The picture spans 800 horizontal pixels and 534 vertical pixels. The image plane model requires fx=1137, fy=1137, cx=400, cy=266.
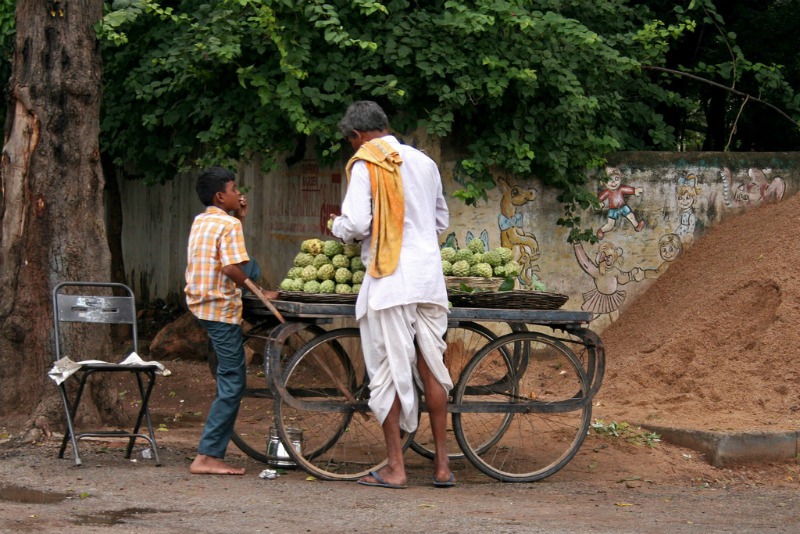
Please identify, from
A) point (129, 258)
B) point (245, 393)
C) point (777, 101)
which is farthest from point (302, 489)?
point (129, 258)

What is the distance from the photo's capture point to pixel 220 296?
6.22m

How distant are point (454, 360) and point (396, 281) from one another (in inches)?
143

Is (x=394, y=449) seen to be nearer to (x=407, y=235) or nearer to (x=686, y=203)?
(x=407, y=235)

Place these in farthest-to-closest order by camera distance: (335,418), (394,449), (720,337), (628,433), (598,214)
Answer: (598,214), (720,337), (628,433), (335,418), (394,449)

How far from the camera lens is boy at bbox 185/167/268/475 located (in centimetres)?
621

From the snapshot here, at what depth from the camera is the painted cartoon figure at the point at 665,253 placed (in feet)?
35.9

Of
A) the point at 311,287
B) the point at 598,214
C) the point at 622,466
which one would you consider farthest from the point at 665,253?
the point at 311,287

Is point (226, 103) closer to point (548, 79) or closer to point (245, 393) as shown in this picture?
point (548, 79)

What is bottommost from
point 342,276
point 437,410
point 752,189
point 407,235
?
point 437,410

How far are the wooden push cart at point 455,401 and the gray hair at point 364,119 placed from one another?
97 cm

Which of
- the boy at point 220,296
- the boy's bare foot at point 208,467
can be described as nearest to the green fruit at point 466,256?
the boy at point 220,296

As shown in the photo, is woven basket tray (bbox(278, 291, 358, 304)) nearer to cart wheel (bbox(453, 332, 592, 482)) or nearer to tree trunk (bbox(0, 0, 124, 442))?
cart wheel (bbox(453, 332, 592, 482))

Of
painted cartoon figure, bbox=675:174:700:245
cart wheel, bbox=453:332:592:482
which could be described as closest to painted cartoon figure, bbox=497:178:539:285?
painted cartoon figure, bbox=675:174:700:245

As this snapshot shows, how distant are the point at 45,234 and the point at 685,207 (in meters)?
6.32
